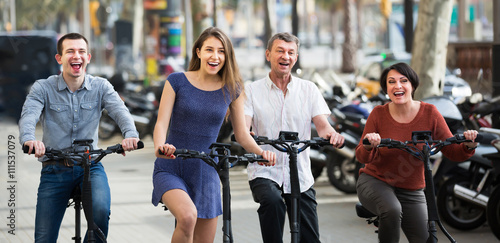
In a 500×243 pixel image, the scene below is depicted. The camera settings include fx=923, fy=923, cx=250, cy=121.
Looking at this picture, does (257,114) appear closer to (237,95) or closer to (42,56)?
(237,95)

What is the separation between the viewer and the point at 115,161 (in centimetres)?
1553

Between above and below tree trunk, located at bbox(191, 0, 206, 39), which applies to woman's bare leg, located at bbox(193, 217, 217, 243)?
below

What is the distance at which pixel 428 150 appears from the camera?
5594mm

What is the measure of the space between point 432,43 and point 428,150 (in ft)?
25.0

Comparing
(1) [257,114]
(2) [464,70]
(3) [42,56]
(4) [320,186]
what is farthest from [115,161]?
(2) [464,70]

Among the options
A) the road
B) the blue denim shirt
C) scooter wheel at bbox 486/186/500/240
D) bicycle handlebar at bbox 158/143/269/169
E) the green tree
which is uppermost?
the green tree

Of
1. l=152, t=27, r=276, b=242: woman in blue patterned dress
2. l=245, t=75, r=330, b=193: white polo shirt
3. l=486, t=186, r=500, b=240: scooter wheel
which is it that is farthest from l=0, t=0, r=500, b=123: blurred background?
l=152, t=27, r=276, b=242: woman in blue patterned dress

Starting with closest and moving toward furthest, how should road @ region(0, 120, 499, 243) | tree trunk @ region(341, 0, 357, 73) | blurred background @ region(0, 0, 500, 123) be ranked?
road @ region(0, 120, 499, 243) → blurred background @ region(0, 0, 500, 123) → tree trunk @ region(341, 0, 357, 73)

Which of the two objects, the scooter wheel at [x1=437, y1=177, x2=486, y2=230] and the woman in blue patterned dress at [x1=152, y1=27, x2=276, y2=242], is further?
the scooter wheel at [x1=437, y1=177, x2=486, y2=230]

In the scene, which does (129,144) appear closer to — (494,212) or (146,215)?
(494,212)

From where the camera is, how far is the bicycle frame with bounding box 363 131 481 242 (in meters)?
5.55

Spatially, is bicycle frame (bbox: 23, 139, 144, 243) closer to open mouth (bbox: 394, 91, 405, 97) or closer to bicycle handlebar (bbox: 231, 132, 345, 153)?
bicycle handlebar (bbox: 231, 132, 345, 153)

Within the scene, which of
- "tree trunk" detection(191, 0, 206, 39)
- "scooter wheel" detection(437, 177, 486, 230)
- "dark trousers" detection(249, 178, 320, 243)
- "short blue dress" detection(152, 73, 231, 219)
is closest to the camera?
"short blue dress" detection(152, 73, 231, 219)

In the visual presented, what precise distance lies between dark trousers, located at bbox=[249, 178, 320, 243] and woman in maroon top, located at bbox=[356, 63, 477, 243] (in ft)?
1.22
